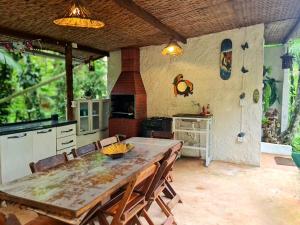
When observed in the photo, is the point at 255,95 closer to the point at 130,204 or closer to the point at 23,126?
the point at 130,204

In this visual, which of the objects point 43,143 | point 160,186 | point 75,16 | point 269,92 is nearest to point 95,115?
point 43,143

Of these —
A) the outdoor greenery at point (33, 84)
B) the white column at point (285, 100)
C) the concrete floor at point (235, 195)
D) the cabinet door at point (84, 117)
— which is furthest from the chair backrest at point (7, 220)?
the white column at point (285, 100)

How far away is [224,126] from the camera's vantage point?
504cm

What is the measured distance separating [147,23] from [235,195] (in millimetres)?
2947

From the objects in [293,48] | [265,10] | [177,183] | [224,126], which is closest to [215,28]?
[265,10]

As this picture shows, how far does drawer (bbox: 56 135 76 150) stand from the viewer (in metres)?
4.16

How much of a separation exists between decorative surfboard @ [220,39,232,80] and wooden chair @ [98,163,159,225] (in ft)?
10.9

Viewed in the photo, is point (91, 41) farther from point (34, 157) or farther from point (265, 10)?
point (265, 10)

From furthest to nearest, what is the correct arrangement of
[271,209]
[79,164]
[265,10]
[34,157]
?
[265,10]
[34,157]
[271,209]
[79,164]

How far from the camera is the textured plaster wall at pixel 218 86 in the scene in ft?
15.6

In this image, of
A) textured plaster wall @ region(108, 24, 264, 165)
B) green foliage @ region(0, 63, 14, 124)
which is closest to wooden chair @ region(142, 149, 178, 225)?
textured plaster wall @ region(108, 24, 264, 165)

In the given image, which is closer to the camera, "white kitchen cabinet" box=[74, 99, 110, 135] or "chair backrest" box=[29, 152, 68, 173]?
"chair backrest" box=[29, 152, 68, 173]

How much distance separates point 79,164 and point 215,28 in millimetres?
3676

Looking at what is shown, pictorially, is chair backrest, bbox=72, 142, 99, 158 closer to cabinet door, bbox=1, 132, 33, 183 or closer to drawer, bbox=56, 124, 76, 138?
cabinet door, bbox=1, 132, 33, 183
